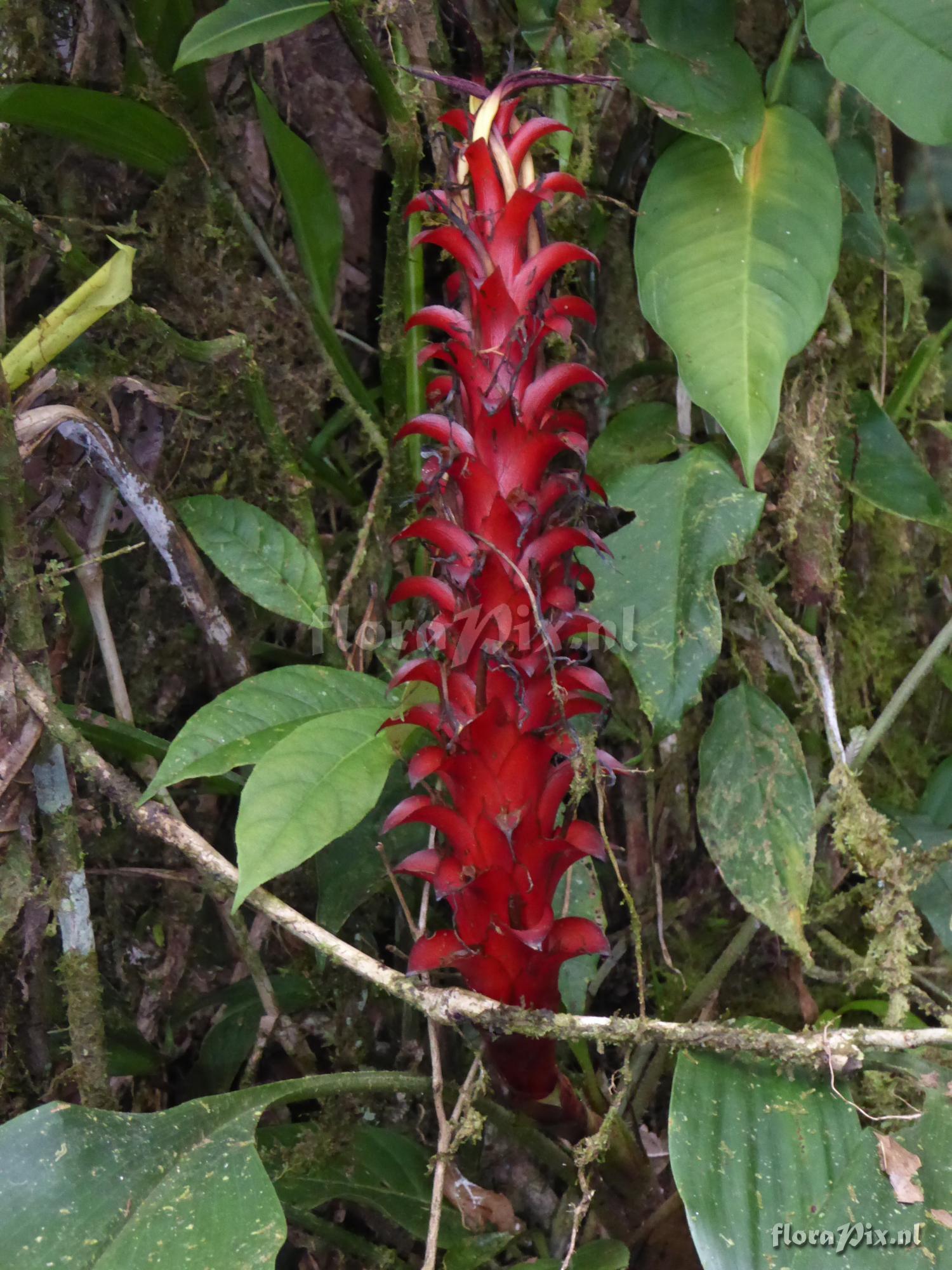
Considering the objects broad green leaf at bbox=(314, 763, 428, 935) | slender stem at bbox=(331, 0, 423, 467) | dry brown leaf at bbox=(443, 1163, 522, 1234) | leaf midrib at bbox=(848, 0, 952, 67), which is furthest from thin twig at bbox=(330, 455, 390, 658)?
leaf midrib at bbox=(848, 0, 952, 67)

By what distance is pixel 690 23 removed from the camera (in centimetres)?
106

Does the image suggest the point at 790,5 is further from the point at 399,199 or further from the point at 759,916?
the point at 759,916

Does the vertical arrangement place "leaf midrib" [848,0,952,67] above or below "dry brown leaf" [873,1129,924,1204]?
above

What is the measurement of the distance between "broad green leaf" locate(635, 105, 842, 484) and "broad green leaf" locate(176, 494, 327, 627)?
0.42 meters

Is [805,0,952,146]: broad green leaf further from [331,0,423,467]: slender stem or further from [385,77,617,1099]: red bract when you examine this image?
[331,0,423,467]: slender stem

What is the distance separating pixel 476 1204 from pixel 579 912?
28 centimetres

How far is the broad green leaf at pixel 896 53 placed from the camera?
34.8 inches

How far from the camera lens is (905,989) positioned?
901 millimetres

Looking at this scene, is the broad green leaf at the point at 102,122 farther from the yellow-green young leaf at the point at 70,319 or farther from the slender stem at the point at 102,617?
the slender stem at the point at 102,617

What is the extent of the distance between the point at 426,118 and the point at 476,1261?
3.66 feet

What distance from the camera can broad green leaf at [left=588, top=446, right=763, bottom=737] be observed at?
0.90 metres

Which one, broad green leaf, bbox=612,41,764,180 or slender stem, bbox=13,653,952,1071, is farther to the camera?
broad green leaf, bbox=612,41,764,180

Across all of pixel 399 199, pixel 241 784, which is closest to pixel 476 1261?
pixel 241 784

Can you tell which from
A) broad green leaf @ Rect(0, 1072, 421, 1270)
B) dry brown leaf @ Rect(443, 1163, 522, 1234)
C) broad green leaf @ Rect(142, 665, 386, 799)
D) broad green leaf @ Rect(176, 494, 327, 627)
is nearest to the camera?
broad green leaf @ Rect(0, 1072, 421, 1270)
